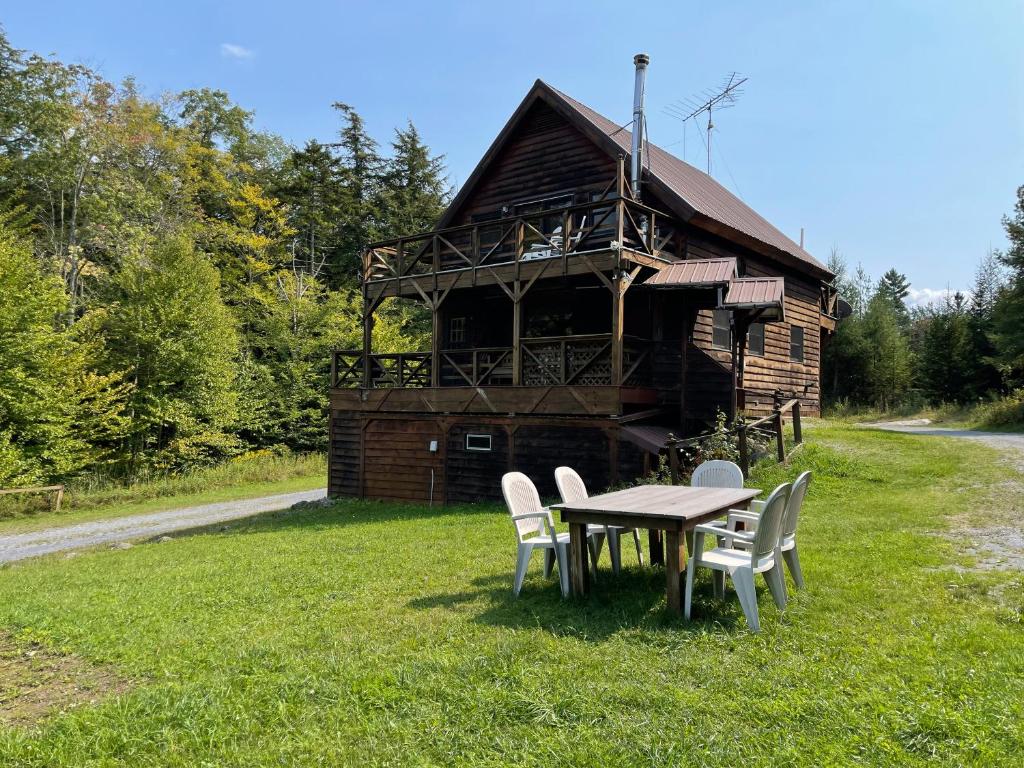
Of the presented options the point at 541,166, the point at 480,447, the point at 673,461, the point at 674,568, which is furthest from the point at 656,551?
the point at 541,166

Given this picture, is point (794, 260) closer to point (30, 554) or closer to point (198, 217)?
point (30, 554)

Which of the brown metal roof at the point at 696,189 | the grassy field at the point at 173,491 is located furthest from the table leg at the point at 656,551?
the grassy field at the point at 173,491

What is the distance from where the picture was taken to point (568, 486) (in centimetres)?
633

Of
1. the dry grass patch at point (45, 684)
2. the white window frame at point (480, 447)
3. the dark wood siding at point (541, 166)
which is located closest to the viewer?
the dry grass patch at point (45, 684)

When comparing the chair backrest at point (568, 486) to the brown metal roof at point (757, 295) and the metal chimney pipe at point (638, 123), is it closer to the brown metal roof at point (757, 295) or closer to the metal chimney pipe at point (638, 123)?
the brown metal roof at point (757, 295)

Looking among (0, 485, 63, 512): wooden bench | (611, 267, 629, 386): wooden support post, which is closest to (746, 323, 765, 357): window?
(611, 267, 629, 386): wooden support post

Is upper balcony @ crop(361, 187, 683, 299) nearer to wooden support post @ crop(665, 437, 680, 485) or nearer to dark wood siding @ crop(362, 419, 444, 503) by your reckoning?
dark wood siding @ crop(362, 419, 444, 503)

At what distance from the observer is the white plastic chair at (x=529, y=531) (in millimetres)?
5645

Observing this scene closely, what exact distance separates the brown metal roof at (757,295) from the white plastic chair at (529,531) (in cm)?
714

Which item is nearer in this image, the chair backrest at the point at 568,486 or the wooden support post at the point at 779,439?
the chair backrest at the point at 568,486

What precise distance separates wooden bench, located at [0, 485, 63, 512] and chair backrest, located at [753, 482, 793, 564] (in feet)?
64.4

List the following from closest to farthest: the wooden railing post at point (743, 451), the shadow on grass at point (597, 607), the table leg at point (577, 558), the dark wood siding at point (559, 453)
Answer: the shadow on grass at point (597, 607)
the table leg at point (577, 558)
the wooden railing post at point (743, 451)
the dark wood siding at point (559, 453)

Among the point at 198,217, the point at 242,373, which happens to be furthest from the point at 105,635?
the point at 198,217

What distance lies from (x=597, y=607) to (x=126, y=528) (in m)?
14.1
